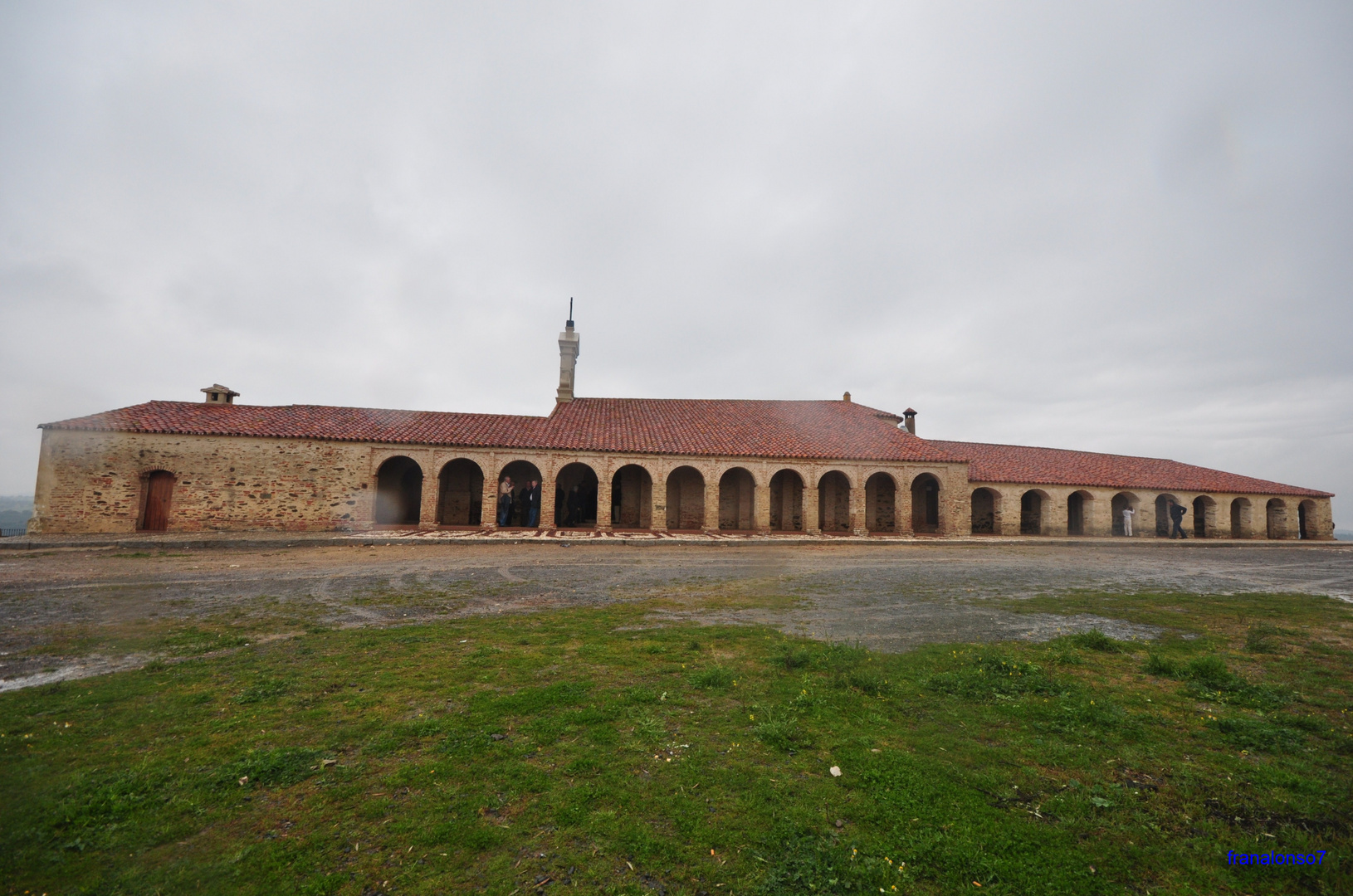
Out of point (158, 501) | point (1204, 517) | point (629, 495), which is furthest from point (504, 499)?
point (1204, 517)

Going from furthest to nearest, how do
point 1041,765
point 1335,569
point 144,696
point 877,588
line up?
1. point 1335,569
2. point 877,588
3. point 144,696
4. point 1041,765

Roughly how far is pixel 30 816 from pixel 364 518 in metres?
19.2

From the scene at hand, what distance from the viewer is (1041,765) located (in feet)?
11.8

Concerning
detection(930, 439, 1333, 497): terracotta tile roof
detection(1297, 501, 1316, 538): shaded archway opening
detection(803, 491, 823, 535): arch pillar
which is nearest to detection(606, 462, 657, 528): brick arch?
detection(803, 491, 823, 535): arch pillar

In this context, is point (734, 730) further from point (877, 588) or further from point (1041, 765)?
point (877, 588)

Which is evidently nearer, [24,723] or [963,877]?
[963,877]

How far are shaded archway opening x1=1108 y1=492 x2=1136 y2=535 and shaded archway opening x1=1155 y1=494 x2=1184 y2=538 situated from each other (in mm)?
2207

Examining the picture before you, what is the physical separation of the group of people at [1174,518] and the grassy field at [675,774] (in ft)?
85.2

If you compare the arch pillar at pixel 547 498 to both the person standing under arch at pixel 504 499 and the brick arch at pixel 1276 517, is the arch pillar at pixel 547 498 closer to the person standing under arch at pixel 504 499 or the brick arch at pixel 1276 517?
the person standing under arch at pixel 504 499

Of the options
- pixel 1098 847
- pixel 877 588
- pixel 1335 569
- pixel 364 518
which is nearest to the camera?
pixel 1098 847

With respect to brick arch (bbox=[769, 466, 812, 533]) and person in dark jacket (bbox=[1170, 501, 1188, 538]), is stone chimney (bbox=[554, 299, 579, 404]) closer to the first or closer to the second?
brick arch (bbox=[769, 466, 812, 533])

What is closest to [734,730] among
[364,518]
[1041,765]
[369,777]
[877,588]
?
[1041,765]

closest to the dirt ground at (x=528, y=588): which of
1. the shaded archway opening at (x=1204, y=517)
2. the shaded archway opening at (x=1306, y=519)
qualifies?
the shaded archway opening at (x=1204, y=517)

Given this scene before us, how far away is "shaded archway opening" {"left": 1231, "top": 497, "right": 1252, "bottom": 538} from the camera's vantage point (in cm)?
2892
